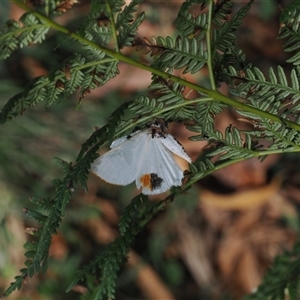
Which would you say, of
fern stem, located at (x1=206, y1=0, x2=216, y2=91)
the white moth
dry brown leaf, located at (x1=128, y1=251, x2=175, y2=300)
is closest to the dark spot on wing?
the white moth

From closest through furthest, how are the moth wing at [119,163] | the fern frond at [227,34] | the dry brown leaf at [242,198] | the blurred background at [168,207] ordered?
the fern frond at [227,34], the moth wing at [119,163], the blurred background at [168,207], the dry brown leaf at [242,198]

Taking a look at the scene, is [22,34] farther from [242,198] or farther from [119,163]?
[242,198]

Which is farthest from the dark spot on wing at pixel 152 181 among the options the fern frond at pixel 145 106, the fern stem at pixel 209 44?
the fern stem at pixel 209 44

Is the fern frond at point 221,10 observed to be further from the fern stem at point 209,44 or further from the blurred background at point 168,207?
the blurred background at point 168,207

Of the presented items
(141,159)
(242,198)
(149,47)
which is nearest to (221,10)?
(149,47)

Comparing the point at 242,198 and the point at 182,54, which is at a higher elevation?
the point at 242,198

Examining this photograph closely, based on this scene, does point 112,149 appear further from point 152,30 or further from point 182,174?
point 152,30
